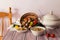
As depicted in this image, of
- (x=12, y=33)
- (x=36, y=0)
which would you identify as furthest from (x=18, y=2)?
(x=12, y=33)

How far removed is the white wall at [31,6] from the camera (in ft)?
6.48

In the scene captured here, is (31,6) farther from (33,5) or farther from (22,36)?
(22,36)

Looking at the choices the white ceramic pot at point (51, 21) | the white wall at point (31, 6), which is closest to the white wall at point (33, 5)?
the white wall at point (31, 6)

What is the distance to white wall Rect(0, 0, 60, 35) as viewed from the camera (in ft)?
6.48

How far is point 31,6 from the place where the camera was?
1990 millimetres

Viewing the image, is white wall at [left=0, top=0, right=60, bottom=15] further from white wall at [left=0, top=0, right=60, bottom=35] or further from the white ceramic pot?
the white ceramic pot

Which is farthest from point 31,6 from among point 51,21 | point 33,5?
point 51,21

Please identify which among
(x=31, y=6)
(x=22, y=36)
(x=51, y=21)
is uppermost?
(x=31, y=6)

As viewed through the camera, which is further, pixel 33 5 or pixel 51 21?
pixel 33 5

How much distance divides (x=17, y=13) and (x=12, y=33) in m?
0.55

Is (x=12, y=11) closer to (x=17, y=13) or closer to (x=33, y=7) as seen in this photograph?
(x=17, y=13)

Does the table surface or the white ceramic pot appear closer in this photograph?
the table surface

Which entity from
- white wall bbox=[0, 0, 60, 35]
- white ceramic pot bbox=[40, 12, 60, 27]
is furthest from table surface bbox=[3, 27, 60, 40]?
white wall bbox=[0, 0, 60, 35]

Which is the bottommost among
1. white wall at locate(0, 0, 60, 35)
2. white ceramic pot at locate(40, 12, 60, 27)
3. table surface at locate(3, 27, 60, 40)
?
table surface at locate(3, 27, 60, 40)
